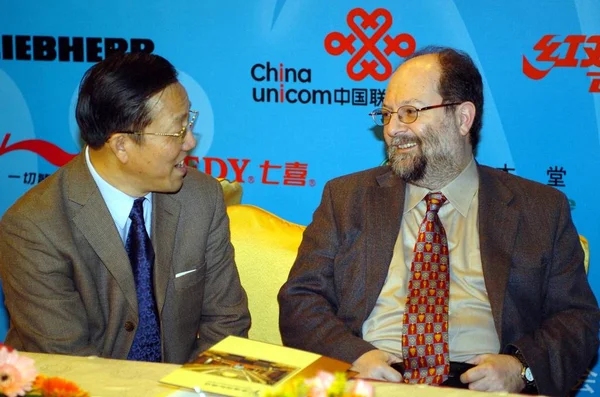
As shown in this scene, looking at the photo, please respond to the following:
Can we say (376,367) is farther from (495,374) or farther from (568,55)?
(568,55)

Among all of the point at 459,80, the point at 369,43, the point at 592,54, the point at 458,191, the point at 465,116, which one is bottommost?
the point at 458,191

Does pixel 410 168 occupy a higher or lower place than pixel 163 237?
higher

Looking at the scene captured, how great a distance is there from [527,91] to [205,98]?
1511mm

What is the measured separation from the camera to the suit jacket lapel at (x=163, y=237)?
2.81 meters

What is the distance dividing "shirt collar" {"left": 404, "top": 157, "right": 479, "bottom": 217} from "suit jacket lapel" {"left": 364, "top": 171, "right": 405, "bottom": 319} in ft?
0.11

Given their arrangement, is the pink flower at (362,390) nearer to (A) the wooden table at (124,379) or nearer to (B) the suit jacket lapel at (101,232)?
(A) the wooden table at (124,379)

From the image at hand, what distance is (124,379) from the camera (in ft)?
6.92

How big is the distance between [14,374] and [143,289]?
4.36 ft

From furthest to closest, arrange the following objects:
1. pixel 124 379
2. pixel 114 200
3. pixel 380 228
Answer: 1. pixel 380 228
2. pixel 114 200
3. pixel 124 379

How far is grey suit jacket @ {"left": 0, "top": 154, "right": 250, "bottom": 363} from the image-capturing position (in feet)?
8.65

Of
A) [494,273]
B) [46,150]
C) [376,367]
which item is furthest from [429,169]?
[46,150]

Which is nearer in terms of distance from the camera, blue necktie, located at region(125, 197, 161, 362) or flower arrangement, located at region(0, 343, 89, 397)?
flower arrangement, located at region(0, 343, 89, 397)

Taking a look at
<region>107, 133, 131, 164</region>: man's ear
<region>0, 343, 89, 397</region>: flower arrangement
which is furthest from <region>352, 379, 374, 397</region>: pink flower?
<region>107, 133, 131, 164</region>: man's ear

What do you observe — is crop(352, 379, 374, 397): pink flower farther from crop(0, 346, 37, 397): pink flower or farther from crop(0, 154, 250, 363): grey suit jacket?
crop(0, 154, 250, 363): grey suit jacket
